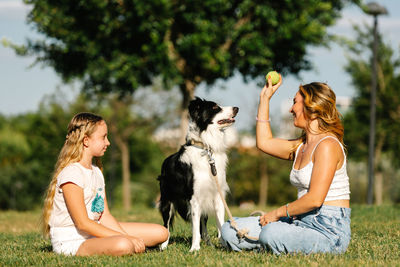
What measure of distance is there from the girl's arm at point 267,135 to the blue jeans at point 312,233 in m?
0.77

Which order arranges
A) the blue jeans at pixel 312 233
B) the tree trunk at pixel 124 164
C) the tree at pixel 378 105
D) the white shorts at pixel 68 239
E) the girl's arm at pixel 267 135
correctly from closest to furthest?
the blue jeans at pixel 312 233, the white shorts at pixel 68 239, the girl's arm at pixel 267 135, the tree at pixel 378 105, the tree trunk at pixel 124 164

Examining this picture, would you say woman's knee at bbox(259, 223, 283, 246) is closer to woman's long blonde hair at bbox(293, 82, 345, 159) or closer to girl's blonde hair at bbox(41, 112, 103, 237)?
woman's long blonde hair at bbox(293, 82, 345, 159)

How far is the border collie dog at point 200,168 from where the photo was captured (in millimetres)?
5500

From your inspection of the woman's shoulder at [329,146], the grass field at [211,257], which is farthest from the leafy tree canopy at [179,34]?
the woman's shoulder at [329,146]

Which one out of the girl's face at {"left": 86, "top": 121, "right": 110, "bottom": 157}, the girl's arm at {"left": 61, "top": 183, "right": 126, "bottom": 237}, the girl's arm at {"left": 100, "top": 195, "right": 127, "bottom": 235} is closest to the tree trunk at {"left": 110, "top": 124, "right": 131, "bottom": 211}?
the girl's arm at {"left": 100, "top": 195, "right": 127, "bottom": 235}

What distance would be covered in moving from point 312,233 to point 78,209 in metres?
2.12

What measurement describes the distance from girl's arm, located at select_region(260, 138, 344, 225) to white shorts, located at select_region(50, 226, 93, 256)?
81.7 inches

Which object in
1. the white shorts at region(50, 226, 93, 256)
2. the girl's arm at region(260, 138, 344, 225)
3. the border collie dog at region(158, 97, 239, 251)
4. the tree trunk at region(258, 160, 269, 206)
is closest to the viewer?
the girl's arm at region(260, 138, 344, 225)

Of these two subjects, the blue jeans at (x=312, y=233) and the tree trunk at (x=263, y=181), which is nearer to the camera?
the blue jeans at (x=312, y=233)

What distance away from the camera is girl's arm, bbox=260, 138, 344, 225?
3.87 meters

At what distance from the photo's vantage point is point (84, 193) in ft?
14.5

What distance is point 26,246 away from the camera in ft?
18.2

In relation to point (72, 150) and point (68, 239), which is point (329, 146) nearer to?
point (72, 150)

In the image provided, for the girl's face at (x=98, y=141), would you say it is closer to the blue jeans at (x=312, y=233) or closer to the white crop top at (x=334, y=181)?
the blue jeans at (x=312, y=233)
